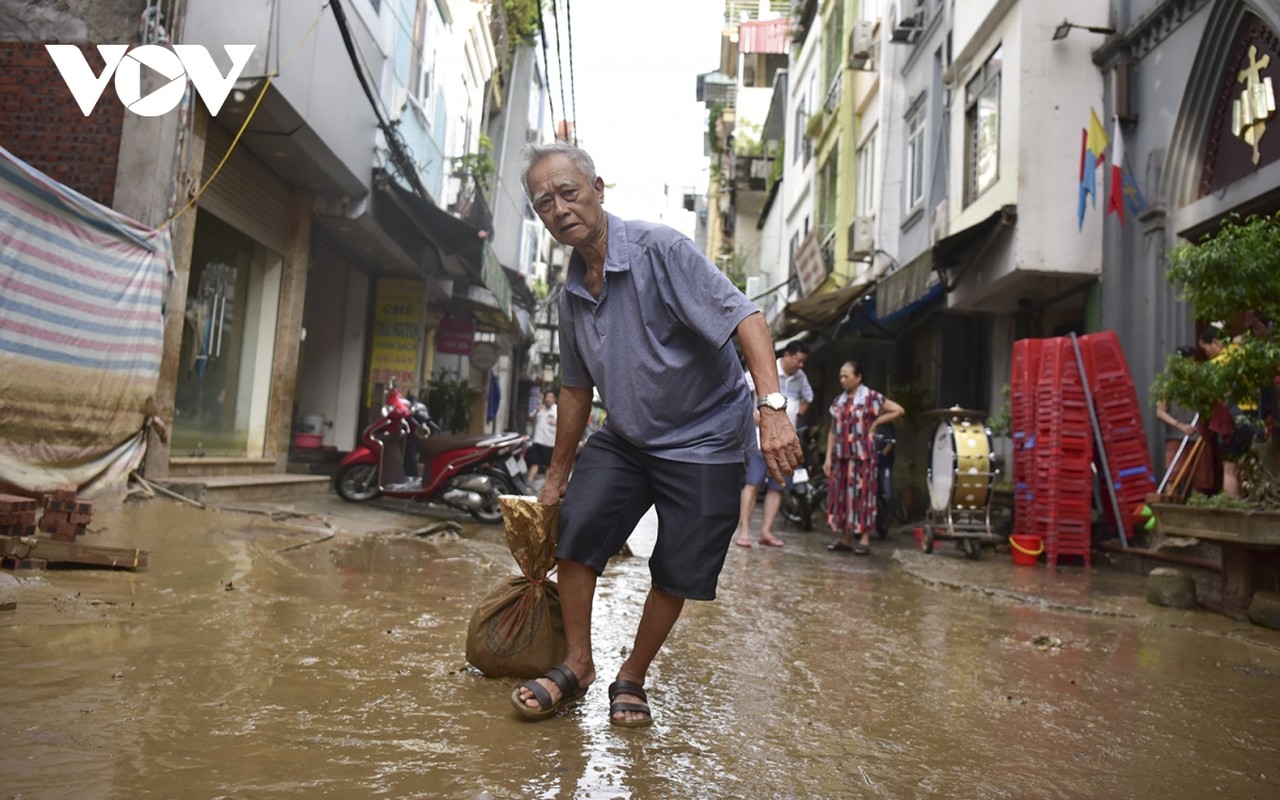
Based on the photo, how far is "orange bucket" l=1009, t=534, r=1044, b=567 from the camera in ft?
28.1

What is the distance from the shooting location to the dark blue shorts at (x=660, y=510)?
2.88 metres

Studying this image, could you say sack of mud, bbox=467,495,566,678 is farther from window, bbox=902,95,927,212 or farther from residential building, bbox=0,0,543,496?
window, bbox=902,95,927,212

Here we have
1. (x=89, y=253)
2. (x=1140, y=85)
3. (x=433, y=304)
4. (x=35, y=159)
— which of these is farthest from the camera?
(x=433, y=304)

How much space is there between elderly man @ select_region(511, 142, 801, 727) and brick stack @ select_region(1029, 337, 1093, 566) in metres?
6.42

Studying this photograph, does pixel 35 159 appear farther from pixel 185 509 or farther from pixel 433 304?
pixel 433 304

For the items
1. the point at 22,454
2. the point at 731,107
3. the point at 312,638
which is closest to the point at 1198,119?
the point at 312,638

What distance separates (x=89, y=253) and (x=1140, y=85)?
29.6ft

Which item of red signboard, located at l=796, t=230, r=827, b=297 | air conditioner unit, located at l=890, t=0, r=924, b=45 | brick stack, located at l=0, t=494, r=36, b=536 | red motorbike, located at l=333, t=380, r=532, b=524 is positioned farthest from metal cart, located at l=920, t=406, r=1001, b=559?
red signboard, located at l=796, t=230, r=827, b=297

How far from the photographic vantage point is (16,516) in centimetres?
462

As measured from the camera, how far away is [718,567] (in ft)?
9.53

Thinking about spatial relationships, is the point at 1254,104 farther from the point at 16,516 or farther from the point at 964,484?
the point at 16,516

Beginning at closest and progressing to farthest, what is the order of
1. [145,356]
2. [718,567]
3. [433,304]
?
[718,567], [145,356], [433,304]

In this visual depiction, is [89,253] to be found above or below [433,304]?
below

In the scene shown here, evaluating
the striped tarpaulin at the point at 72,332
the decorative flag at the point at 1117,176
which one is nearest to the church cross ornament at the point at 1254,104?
the decorative flag at the point at 1117,176
